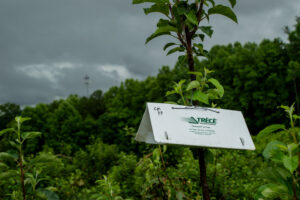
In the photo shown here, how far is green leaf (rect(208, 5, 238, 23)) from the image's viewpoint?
1580 millimetres

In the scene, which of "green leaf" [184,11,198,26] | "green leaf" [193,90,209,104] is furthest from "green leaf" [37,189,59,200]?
"green leaf" [184,11,198,26]

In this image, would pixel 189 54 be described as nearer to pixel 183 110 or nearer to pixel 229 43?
pixel 183 110

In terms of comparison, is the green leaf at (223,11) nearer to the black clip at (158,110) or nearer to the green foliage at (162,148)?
the green foliage at (162,148)

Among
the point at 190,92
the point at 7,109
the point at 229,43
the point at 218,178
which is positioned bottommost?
the point at 218,178

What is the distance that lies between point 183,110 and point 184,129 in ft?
0.36

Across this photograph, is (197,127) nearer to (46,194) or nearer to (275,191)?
(275,191)

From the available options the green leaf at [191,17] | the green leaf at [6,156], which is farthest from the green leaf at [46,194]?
the green leaf at [191,17]

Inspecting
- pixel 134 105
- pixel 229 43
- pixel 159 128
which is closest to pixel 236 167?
pixel 159 128

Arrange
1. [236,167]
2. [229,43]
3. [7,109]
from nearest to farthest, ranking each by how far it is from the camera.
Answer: [236,167], [229,43], [7,109]

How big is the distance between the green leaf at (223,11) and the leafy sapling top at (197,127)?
1.68 ft

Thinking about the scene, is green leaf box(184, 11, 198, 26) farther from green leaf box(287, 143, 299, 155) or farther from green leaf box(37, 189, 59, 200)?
green leaf box(37, 189, 59, 200)

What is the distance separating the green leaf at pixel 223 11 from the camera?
1580 mm

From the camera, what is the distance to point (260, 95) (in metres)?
22.2

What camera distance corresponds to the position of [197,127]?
1.45 m
